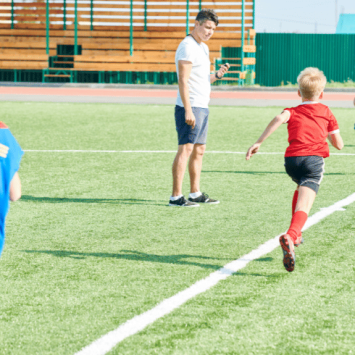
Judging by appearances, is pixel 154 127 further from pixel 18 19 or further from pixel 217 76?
pixel 18 19

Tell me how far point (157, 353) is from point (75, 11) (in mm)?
31839

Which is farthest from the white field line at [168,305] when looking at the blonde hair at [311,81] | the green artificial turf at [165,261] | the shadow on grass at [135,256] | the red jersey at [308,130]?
the blonde hair at [311,81]

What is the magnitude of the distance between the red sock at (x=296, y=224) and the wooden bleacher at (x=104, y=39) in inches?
1080

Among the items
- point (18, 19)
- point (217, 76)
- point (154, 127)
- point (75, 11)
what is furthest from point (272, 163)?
point (18, 19)

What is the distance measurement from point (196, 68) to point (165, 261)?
2375mm

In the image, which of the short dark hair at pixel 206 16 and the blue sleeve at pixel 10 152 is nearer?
the blue sleeve at pixel 10 152

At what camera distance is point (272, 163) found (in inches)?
368

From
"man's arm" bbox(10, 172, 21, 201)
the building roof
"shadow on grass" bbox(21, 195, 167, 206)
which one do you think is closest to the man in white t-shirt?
"shadow on grass" bbox(21, 195, 167, 206)

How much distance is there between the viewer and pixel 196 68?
6387 mm

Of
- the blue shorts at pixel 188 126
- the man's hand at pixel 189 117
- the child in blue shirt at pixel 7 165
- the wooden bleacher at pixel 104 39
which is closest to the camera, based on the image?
the child in blue shirt at pixel 7 165

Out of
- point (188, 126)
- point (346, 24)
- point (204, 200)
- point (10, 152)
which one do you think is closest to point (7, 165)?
point (10, 152)

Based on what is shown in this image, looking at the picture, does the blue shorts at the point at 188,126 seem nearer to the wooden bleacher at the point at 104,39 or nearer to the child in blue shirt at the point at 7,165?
the child in blue shirt at the point at 7,165

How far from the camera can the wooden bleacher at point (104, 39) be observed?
32719mm

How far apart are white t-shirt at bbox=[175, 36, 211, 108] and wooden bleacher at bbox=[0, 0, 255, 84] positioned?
994 inches
